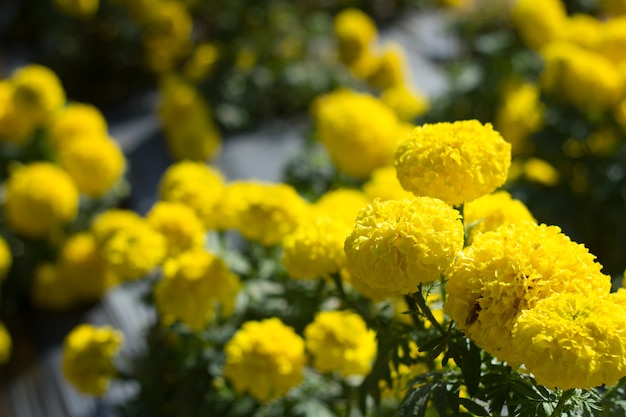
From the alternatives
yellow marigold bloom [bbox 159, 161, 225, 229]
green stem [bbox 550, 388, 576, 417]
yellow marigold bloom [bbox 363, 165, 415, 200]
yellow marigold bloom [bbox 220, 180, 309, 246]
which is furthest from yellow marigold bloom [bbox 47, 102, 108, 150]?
green stem [bbox 550, 388, 576, 417]

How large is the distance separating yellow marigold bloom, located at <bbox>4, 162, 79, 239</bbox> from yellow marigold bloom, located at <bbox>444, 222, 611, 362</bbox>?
8.00ft

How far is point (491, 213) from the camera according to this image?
148cm

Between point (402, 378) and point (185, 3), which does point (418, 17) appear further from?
point (402, 378)

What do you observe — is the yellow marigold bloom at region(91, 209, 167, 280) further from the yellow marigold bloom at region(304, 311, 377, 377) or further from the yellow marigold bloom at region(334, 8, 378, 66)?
the yellow marigold bloom at region(334, 8, 378, 66)

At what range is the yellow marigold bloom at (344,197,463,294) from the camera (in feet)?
3.83

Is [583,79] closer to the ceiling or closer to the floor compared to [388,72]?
closer to the ceiling

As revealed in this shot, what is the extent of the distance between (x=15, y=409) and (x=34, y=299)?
1.85 ft

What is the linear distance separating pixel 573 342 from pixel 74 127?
2913 mm

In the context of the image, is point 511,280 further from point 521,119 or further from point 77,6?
point 77,6

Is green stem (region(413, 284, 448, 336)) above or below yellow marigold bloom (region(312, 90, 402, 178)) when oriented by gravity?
above

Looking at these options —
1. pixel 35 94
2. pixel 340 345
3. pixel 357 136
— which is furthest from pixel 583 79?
pixel 35 94

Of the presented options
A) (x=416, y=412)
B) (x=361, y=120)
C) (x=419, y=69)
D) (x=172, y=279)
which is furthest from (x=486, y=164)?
(x=419, y=69)

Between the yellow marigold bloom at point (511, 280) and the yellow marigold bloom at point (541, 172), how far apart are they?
173cm

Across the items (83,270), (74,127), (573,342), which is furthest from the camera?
(74,127)
